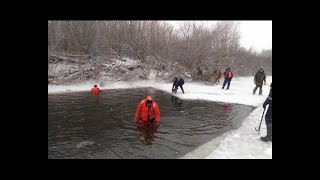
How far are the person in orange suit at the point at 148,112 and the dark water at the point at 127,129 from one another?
1.22 ft

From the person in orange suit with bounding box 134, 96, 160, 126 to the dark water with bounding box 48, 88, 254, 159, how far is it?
0.37m

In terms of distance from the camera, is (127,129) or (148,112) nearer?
(127,129)

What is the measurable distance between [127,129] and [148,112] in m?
0.97

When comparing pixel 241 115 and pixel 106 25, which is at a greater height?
pixel 106 25

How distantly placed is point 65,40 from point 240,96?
1741 centimetres

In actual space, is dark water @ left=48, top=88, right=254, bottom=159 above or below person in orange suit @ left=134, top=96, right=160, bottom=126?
below

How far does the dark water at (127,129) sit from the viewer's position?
7266 millimetres

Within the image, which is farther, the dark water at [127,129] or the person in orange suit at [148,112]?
the person in orange suit at [148,112]

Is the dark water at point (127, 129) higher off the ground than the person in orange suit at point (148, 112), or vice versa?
the person in orange suit at point (148, 112)

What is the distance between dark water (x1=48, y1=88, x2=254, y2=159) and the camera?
7.27 meters

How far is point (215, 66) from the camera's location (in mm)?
29375

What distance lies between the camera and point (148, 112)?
30.7 ft
